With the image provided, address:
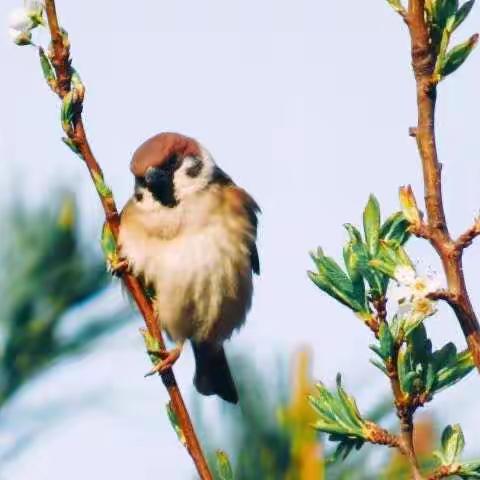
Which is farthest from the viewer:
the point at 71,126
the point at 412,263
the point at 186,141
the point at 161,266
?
the point at 186,141

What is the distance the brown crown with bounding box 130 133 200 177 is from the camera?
10.2 feet

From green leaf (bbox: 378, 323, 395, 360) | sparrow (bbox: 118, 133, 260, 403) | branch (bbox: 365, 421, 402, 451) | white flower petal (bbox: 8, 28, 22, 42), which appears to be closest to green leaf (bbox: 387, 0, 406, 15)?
green leaf (bbox: 378, 323, 395, 360)

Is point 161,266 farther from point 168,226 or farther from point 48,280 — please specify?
point 48,280

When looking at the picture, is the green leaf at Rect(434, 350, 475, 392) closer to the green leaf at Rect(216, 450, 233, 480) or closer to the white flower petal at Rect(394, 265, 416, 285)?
the white flower petal at Rect(394, 265, 416, 285)

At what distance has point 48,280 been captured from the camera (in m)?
2.04

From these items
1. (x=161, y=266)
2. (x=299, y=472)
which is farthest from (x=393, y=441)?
(x=161, y=266)

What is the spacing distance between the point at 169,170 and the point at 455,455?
2.22 metres

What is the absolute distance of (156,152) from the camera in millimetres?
3143

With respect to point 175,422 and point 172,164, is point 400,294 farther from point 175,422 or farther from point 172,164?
point 172,164

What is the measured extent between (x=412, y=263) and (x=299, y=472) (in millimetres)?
301

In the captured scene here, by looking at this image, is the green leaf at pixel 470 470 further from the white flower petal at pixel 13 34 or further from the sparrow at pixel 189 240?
the sparrow at pixel 189 240

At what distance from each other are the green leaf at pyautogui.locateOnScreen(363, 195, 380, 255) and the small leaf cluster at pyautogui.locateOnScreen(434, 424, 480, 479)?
0.64ft

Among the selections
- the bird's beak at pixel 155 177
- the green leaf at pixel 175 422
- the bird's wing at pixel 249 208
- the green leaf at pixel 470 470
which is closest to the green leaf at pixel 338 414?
the green leaf at pixel 470 470

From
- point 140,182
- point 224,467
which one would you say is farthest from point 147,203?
point 224,467
